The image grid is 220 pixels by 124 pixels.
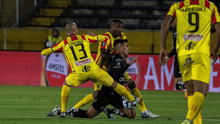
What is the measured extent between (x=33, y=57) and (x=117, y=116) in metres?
9.84

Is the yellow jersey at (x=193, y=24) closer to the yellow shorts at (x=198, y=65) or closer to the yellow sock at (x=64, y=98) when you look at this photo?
the yellow shorts at (x=198, y=65)

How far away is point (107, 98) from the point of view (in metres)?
12.3

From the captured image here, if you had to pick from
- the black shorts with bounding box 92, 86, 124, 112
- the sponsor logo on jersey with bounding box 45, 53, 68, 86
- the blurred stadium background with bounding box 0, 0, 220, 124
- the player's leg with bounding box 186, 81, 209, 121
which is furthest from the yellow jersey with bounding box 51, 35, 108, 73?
the sponsor logo on jersey with bounding box 45, 53, 68, 86

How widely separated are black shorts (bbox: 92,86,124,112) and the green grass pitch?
265 mm

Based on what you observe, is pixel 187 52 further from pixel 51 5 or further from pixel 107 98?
pixel 51 5

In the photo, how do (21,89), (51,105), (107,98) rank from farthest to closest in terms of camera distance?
(21,89), (51,105), (107,98)

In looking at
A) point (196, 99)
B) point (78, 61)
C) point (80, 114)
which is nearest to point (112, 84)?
point (80, 114)

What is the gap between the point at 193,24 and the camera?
9500mm

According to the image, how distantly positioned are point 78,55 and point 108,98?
1.01 meters

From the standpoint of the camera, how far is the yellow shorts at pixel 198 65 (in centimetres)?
931

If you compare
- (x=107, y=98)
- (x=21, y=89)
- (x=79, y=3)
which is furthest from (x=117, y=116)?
(x=79, y=3)

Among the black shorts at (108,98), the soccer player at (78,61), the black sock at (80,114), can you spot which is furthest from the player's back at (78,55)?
the black sock at (80,114)

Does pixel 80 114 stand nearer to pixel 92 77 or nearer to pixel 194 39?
pixel 92 77

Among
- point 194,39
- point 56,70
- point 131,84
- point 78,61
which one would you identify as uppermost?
point 194,39
